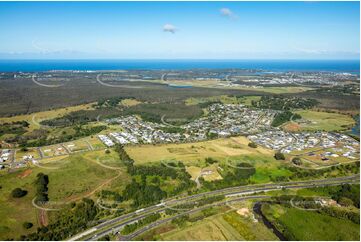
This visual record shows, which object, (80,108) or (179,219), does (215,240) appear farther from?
(80,108)

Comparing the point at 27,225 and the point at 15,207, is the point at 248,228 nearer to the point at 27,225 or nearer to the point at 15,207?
the point at 27,225

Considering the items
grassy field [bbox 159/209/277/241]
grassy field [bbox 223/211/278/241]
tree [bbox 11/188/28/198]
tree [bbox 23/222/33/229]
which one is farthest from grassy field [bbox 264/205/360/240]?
tree [bbox 11/188/28/198]

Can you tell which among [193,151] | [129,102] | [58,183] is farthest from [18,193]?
[129,102]

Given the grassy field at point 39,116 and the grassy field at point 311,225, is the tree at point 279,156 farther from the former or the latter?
the grassy field at point 39,116

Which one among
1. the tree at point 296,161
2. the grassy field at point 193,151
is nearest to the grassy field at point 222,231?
the grassy field at point 193,151

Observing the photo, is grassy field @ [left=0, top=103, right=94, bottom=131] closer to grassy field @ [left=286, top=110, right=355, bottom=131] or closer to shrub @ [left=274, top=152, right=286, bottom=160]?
shrub @ [left=274, top=152, right=286, bottom=160]

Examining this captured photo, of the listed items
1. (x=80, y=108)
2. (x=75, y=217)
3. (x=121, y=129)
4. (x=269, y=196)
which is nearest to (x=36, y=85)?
(x=80, y=108)
